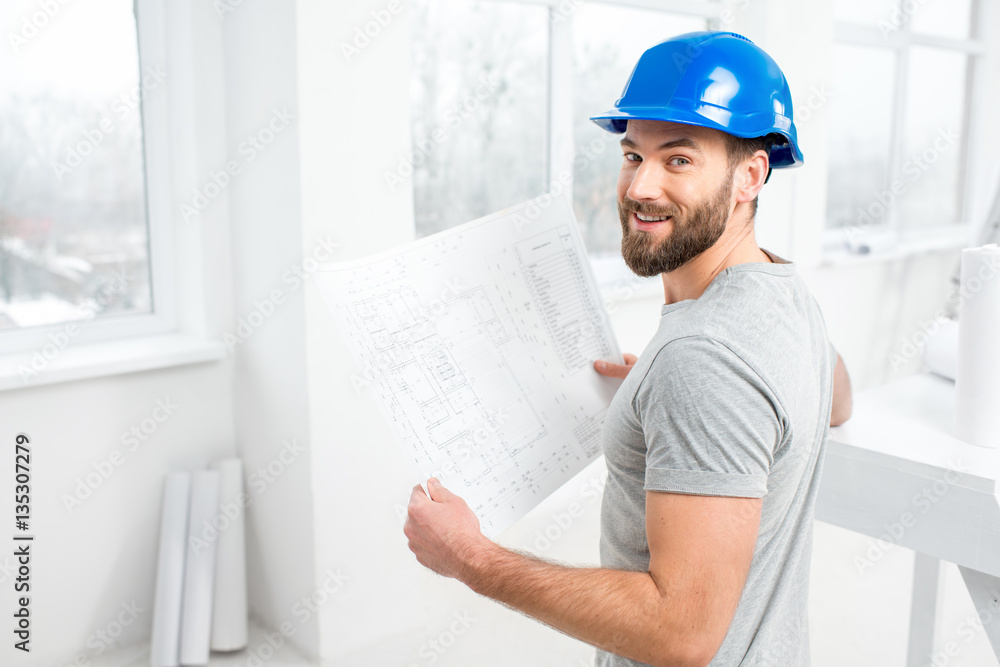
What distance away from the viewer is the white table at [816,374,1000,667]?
41.3 inches

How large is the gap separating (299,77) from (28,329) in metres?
0.91

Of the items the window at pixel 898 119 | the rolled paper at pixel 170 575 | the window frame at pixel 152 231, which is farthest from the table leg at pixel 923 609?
the window at pixel 898 119

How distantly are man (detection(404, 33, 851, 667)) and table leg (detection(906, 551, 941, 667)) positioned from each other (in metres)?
0.71

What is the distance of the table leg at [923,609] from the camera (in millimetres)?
1565

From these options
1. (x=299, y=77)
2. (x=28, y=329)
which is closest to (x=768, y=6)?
(x=299, y=77)

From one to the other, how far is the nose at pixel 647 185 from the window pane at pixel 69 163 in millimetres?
1644

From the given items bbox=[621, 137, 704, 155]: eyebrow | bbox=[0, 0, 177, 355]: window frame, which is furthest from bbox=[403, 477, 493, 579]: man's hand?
bbox=[0, 0, 177, 355]: window frame

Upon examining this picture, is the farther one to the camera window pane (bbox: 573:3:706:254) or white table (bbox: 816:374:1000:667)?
window pane (bbox: 573:3:706:254)

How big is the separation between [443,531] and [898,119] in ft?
13.4

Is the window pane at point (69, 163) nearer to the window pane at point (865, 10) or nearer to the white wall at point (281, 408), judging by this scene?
the white wall at point (281, 408)

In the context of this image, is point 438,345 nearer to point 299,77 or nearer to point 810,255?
point 299,77

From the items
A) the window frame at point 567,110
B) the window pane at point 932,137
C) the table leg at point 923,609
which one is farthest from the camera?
the window pane at point 932,137

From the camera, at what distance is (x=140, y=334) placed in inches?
84.0

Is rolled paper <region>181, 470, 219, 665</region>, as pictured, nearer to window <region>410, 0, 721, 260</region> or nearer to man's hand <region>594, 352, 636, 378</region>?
window <region>410, 0, 721, 260</region>
